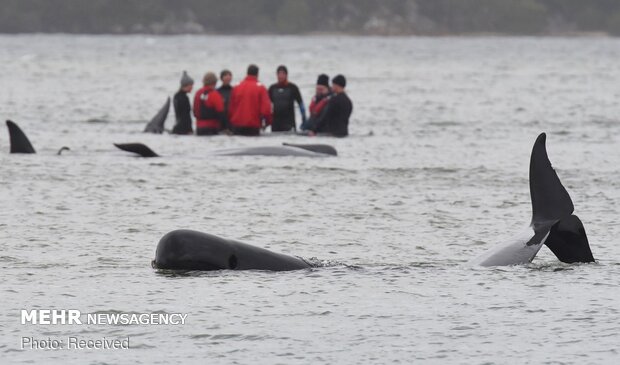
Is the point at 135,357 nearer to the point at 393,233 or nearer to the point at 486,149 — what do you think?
the point at 393,233

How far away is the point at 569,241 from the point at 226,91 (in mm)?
18455

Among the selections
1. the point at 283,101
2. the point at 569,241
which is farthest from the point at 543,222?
the point at 283,101

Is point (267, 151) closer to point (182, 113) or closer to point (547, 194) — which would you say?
point (182, 113)

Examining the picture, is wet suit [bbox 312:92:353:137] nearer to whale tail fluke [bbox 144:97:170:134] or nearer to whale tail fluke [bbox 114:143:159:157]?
whale tail fluke [bbox 144:97:170:134]

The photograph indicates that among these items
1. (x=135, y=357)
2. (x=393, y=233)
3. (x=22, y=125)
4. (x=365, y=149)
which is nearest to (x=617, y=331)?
(x=135, y=357)

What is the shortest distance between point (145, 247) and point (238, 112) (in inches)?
631

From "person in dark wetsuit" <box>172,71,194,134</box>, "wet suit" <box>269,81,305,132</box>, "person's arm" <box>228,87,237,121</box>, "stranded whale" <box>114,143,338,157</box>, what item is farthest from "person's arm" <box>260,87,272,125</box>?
"stranded whale" <box>114,143,338,157</box>

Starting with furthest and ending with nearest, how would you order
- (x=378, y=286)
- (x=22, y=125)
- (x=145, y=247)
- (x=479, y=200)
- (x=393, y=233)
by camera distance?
(x=22, y=125), (x=479, y=200), (x=393, y=233), (x=145, y=247), (x=378, y=286)

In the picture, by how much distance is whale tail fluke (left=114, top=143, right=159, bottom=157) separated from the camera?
100ft

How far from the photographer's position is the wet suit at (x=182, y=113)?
1375 inches

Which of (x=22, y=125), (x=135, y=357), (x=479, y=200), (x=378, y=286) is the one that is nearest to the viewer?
(x=135, y=357)

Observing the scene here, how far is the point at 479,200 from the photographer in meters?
24.2

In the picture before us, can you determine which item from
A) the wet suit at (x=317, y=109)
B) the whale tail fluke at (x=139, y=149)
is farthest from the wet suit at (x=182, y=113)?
the whale tail fluke at (x=139, y=149)

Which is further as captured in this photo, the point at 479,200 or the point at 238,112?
the point at 238,112
